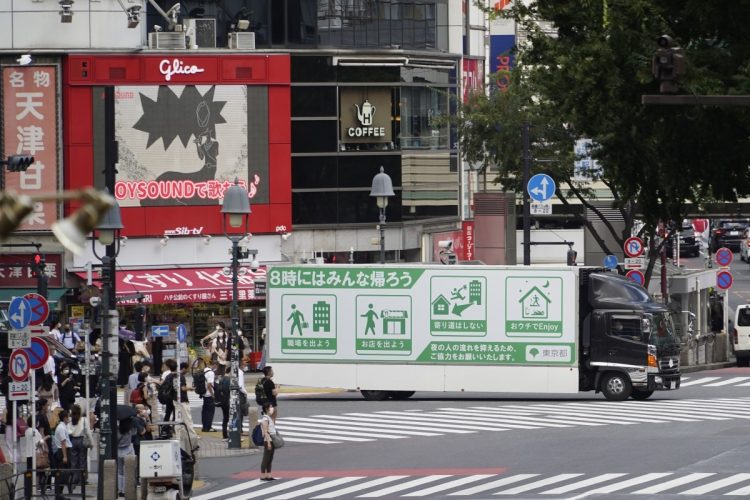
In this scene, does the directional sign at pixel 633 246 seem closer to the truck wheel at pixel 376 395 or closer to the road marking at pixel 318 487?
the truck wheel at pixel 376 395

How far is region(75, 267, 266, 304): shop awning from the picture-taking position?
1933 inches

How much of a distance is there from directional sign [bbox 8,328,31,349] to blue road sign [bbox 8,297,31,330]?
86 cm

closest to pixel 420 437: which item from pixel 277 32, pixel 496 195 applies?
pixel 277 32

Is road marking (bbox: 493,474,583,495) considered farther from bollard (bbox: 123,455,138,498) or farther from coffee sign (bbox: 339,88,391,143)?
coffee sign (bbox: 339,88,391,143)

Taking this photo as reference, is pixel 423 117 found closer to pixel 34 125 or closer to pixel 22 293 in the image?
pixel 34 125

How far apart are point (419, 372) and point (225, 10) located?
60.4 ft

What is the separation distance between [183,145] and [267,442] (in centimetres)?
2561

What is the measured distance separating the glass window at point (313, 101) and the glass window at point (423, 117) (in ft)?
9.73

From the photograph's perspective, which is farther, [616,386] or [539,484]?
[616,386]

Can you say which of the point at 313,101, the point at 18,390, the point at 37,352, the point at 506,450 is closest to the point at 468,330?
the point at 506,450

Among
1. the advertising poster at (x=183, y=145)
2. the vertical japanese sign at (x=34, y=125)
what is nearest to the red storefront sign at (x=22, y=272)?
the vertical japanese sign at (x=34, y=125)

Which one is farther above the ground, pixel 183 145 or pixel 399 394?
pixel 183 145

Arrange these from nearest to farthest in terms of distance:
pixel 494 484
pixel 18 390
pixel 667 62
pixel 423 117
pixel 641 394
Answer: pixel 667 62 → pixel 18 390 → pixel 494 484 → pixel 641 394 → pixel 423 117

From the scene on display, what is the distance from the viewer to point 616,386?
39250 mm
